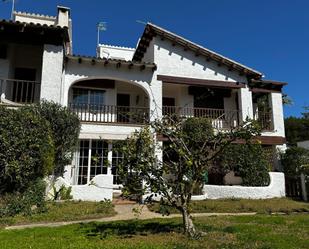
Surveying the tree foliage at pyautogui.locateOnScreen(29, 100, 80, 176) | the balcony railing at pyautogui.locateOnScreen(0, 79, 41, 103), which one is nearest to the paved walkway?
the tree foliage at pyautogui.locateOnScreen(29, 100, 80, 176)

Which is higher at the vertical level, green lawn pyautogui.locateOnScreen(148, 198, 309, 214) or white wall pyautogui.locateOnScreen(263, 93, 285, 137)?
white wall pyautogui.locateOnScreen(263, 93, 285, 137)

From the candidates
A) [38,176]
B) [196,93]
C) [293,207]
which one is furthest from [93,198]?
[196,93]

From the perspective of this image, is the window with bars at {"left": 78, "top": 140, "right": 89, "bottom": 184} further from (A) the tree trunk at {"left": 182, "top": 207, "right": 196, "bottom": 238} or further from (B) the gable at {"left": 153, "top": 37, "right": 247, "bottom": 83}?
(A) the tree trunk at {"left": 182, "top": 207, "right": 196, "bottom": 238}

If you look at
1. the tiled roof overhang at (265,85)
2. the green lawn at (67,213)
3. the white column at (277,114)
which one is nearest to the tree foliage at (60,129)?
the green lawn at (67,213)

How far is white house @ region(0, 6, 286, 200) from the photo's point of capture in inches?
569

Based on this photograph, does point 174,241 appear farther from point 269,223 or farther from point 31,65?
point 31,65

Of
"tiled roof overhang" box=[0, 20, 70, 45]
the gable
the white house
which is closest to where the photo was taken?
"tiled roof overhang" box=[0, 20, 70, 45]

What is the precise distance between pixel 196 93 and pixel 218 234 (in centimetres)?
1337

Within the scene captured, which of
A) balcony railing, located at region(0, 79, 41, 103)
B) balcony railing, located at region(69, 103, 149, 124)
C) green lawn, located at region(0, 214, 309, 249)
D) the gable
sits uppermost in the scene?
the gable

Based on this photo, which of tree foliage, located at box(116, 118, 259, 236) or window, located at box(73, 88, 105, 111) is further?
window, located at box(73, 88, 105, 111)

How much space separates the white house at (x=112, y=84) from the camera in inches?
569

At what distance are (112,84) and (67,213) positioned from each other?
32.3 feet

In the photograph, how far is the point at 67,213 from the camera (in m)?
10.3

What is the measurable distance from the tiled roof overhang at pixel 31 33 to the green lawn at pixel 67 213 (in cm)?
768
